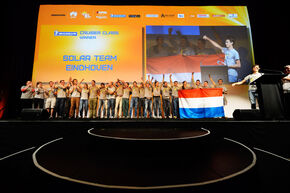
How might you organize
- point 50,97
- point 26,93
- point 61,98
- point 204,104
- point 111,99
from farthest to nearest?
point 111,99, point 50,97, point 61,98, point 26,93, point 204,104

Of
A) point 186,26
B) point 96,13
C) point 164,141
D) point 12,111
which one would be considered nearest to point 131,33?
point 96,13

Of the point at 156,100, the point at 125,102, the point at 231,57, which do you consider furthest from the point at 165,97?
the point at 231,57

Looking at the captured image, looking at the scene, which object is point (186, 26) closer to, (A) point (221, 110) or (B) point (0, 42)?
(A) point (221, 110)

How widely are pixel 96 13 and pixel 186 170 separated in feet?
21.0

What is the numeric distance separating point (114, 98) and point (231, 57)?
4.66 metres

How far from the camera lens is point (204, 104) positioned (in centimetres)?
371

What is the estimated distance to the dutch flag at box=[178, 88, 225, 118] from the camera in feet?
12.0

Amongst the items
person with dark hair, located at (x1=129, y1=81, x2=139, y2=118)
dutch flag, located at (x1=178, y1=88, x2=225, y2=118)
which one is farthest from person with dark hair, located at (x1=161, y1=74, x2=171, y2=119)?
dutch flag, located at (x1=178, y1=88, x2=225, y2=118)

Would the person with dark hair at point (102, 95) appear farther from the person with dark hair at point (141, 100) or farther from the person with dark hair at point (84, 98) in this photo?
the person with dark hair at point (141, 100)

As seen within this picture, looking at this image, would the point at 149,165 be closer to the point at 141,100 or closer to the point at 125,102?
the point at 125,102

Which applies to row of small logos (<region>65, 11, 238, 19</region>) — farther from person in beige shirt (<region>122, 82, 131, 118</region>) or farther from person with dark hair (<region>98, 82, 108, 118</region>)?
person in beige shirt (<region>122, 82, 131, 118</region>)

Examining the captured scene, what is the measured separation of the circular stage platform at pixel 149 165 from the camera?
32 centimetres

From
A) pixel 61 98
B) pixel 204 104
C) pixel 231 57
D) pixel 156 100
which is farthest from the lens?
pixel 231 57

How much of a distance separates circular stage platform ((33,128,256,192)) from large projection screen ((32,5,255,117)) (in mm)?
4750
